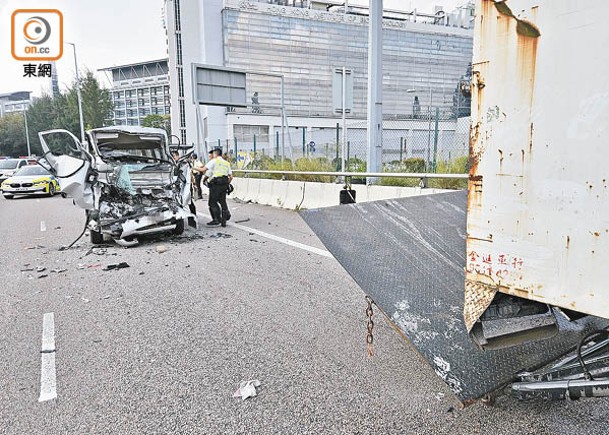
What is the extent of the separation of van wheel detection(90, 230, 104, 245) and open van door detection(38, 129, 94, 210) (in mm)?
497

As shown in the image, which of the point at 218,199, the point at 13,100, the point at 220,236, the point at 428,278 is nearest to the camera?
the point at 428,278

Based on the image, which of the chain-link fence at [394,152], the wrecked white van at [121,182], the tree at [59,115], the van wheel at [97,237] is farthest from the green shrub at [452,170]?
the tree at [59,115]

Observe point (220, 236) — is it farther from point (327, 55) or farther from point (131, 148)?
point (327, 55)

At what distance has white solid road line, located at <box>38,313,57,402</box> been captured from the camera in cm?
294

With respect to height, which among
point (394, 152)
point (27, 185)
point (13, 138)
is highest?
point (13, 138)

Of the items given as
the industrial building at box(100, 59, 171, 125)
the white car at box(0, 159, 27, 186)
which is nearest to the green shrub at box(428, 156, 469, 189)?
the white car at box(0, 159, 27, 186)

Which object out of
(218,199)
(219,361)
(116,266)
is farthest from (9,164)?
(219,361)

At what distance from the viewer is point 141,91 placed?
99438 mm

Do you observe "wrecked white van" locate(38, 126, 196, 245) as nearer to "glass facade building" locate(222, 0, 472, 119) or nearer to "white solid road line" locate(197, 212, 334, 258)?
"white solid road line" locate(197, 212, 334, 258)

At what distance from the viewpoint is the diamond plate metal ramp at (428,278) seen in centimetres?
252

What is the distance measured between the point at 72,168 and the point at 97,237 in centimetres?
135

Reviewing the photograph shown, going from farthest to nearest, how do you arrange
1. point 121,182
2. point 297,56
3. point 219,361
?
point 297,56, point 121,182, point 219,361

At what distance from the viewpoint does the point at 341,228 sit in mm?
3377

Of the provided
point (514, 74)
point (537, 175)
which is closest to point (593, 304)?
point (537, 175)
